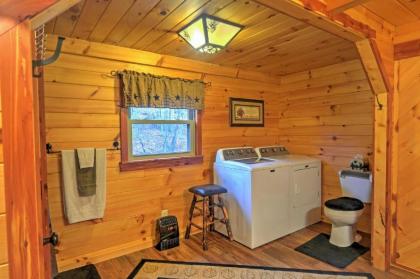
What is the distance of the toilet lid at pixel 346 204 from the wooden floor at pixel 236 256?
0.46 metres

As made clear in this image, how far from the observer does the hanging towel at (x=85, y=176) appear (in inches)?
92.9

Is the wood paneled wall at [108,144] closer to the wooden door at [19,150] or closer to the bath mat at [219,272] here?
the bath mat at [219,272]

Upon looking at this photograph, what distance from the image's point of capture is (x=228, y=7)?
1781 millimetres

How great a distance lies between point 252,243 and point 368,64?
200 cm

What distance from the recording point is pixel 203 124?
324 cm

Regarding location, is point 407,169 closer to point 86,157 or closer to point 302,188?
point 302,188

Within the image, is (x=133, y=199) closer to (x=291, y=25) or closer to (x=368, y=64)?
(x=291, y=25)

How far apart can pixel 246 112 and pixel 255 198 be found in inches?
52.4

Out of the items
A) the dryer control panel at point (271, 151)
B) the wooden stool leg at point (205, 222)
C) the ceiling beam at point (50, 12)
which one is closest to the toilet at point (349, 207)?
the dryer control panel at point (271, 151)

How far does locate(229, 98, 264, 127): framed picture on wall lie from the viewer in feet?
11.5

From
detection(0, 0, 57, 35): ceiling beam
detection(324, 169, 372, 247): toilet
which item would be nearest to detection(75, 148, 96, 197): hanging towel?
detection(0, 0, 57, 35): ceiling beam

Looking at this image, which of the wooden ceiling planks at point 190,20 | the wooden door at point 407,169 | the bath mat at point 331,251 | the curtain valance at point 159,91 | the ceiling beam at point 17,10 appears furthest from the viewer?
the curtain valance at point 159,91

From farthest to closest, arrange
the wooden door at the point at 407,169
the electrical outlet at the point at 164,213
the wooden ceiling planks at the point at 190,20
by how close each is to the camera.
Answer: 1. the electrical outlet at the point at 164,213
2. the wooden door at the point at 407,169
3. the wooden ceiling planks at the point at 190,20

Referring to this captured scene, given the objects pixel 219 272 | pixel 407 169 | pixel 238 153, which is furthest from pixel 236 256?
pixel 407 169
